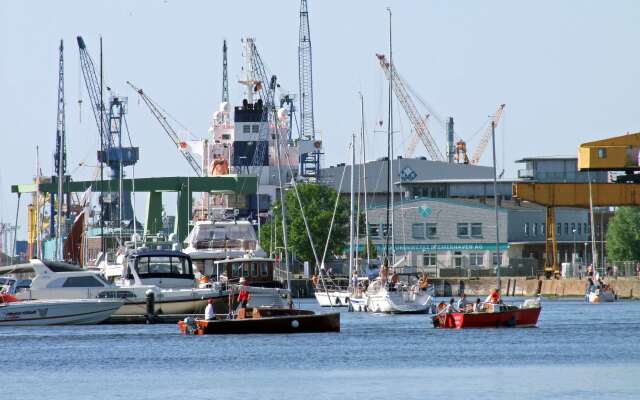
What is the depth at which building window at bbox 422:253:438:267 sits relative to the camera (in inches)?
6427

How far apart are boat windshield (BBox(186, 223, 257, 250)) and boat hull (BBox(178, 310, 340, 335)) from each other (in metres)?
28.3

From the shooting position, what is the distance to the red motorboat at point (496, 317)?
262ft

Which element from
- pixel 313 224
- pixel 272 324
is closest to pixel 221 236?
pixel 272 324

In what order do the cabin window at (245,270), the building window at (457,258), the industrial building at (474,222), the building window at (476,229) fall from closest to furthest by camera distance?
the cabin window at (245,270) → the industrial building at (474,222) → the building window at (457,258) → the building window at (476,229)

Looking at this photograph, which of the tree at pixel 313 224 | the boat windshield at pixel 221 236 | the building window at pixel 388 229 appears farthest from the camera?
the tree at pixel 313 224

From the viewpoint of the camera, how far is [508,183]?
182500mm

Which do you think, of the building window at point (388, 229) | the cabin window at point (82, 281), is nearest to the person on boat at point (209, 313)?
the cabin window at point (82, 281)

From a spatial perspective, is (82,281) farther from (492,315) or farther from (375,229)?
(375,229)

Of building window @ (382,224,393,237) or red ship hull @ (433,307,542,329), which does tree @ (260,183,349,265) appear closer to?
building window @ (382,224,393,237)

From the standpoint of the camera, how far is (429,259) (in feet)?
537

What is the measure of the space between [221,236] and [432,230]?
6245 centimetres

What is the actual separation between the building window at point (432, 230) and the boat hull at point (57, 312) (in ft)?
277

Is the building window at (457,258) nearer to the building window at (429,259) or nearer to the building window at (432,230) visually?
the building window at (429,259)

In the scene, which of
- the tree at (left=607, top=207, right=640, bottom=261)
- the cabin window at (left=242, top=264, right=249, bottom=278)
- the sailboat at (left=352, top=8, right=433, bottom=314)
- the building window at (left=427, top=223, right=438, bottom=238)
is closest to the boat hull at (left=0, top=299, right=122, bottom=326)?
the cabin window at (left=242, top=264, right=249, bottom=278)
